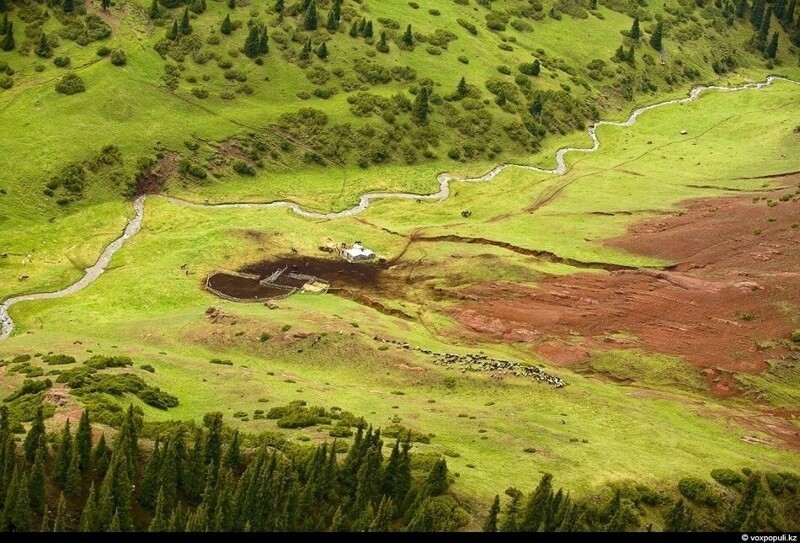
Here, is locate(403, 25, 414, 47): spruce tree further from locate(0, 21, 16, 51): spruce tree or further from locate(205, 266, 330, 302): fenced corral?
locate(205, 266, 330, 302): fenced corral

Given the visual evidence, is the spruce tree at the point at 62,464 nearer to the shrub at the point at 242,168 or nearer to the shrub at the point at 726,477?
the shrub at the point at 726,477

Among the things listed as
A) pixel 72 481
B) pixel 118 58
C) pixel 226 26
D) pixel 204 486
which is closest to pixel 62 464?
pixel 72 481

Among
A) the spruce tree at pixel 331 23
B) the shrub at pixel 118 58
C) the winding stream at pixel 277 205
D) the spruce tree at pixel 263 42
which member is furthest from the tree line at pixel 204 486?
the spruce tree at pixel 331 23

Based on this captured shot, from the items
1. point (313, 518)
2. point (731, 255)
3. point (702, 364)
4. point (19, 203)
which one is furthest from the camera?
point (19, 203)

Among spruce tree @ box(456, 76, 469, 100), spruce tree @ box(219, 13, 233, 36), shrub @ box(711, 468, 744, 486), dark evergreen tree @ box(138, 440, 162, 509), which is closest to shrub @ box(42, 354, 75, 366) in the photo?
dark evergreen tree @ box(138, 440, 162, 509)

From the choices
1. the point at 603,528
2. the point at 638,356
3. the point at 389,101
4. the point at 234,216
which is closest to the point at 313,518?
the point at 603,528
